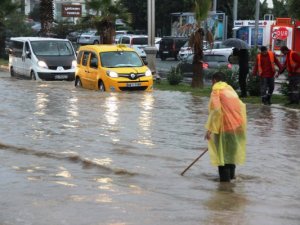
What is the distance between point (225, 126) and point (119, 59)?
13.7 metres

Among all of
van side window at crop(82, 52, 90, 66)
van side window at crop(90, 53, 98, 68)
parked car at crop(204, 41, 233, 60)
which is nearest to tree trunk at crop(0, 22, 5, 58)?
parked car at crop(204, 41, 233, 60)

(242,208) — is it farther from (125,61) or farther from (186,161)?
(125,61)

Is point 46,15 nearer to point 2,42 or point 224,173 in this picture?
point 2,42

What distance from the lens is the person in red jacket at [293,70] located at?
17031mm

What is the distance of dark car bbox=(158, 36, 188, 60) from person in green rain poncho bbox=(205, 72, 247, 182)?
38.5 m

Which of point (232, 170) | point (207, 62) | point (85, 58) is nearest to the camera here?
point (232, 170)

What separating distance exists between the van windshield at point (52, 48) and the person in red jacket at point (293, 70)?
37.5 feet

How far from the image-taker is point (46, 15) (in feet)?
123

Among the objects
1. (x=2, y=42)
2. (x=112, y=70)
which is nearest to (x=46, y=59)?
(x=112, y=70)

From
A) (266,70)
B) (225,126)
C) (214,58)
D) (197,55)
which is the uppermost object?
(197,55)

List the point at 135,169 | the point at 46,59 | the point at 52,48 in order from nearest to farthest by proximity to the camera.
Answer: the point at 135,169 → the point at 46,59 → the point at 52,48

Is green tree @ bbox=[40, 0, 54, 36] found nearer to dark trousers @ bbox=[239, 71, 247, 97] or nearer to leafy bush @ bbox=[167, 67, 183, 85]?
leafy bush @ bbox=[167, 67, 183, 85]

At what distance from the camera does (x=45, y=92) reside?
21.2m

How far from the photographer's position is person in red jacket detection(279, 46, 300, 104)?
17031 millimetres
